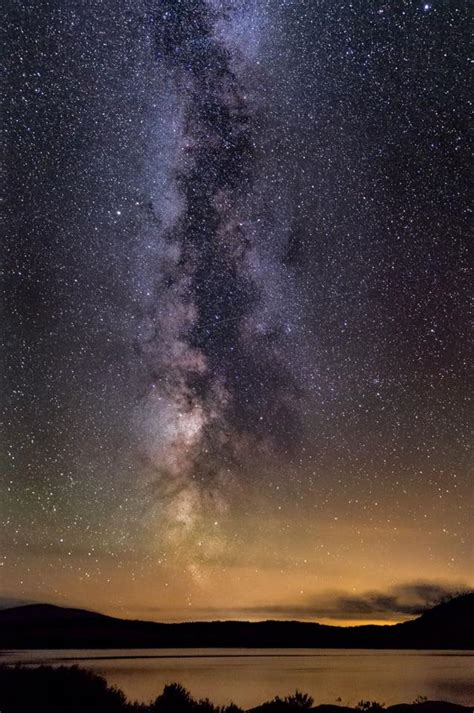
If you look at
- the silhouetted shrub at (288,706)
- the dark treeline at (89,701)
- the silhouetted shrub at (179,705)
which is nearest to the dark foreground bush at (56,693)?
the dark treeline at (89,701)

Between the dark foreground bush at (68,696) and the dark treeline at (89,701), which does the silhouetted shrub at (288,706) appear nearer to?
the dark treeline at (89,701)

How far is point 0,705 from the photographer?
13.9 m

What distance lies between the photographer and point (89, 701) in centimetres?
1634

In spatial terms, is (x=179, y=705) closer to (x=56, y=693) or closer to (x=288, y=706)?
(x=288, y=706)

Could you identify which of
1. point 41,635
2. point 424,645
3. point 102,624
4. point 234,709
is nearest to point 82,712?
point 234,709

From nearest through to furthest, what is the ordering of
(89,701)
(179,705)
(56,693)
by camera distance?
(56,693) < (89,701) < (179,705)

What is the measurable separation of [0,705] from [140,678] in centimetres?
3019

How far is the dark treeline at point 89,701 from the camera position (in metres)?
15.2

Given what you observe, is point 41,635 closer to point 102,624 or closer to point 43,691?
point 102,624

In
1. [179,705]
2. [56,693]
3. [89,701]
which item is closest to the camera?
[56,693]

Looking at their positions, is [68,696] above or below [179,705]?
above

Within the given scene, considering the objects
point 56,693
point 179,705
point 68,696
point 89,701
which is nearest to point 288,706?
point 179,705

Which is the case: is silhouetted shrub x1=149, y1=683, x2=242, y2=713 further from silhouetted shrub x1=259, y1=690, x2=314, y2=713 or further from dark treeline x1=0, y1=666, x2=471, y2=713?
silhouetted shrub x1=259, y1=690, x2=314, y2=713

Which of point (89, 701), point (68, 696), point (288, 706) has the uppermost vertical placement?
point (68, 696)
